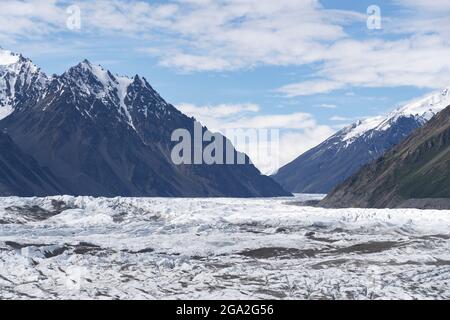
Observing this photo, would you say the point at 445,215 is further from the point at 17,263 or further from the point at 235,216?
the point at 17,263

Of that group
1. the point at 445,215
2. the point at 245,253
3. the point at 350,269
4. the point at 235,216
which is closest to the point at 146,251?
the point at 245,253

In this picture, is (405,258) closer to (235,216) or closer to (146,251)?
(146,251)

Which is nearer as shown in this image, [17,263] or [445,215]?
[17,263]

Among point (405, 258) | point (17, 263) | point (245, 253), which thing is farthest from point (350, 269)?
point (17, 263)
